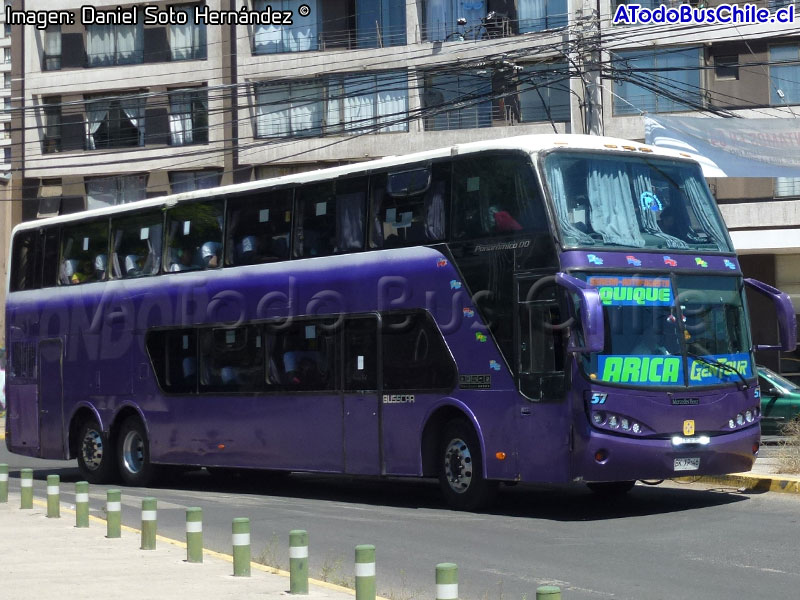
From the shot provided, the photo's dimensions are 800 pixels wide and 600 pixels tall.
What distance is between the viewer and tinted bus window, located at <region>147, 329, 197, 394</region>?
18984 millimetres

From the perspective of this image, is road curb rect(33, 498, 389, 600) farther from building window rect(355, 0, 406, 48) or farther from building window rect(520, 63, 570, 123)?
building window rect(355, 0, 406, 48)

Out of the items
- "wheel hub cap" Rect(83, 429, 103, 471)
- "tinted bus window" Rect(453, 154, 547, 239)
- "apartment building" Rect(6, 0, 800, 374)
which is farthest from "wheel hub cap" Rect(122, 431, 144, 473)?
"apartment building" Rect(6, 0, 800, 374)

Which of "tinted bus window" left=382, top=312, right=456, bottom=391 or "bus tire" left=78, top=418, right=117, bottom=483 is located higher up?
"tinted bus window" left=382, top=312, right=456, bottom=391

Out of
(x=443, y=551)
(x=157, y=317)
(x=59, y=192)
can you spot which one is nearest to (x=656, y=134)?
(x=157, y=317)

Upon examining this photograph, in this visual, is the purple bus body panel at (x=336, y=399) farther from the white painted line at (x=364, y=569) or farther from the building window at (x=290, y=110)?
the building window at (x=290, y=110)

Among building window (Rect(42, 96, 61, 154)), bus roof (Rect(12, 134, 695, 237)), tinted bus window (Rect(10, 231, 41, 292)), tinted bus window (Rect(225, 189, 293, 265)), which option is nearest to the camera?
bus roof (Rect(12, 134, 695, 237))

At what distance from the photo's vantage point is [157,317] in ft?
63.9

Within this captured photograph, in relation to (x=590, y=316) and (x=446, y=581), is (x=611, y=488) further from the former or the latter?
(x=446, y=581)

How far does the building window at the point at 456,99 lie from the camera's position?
3734cm

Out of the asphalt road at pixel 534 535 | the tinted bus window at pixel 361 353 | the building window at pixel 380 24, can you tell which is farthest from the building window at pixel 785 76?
the tinted bus window at pixel 361 353

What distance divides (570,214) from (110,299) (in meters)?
8.94

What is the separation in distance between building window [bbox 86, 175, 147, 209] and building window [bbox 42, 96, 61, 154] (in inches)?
77.3

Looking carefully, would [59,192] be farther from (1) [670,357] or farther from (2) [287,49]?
(1) [670,357]

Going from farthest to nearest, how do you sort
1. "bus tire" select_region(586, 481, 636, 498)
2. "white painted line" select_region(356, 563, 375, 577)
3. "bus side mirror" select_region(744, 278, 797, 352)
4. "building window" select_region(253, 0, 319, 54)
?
"building window" select_region(253, 0, 319, 54), "bus tire" select_region(586, 481, 636, 498), "bus side mirror" select_region(744, 278, 797, 352), "white painted line" select_region(356, 563, 375, 577)
